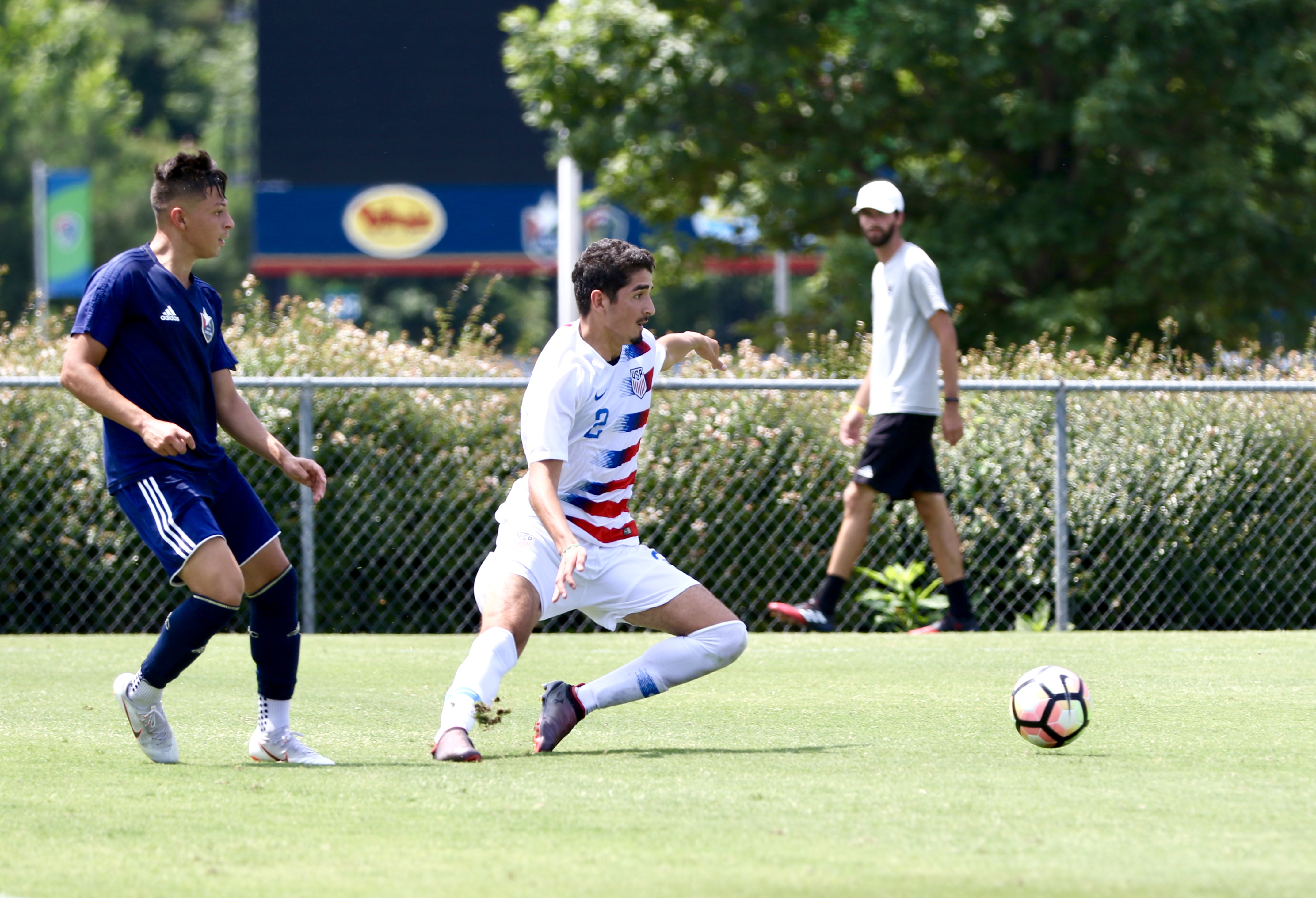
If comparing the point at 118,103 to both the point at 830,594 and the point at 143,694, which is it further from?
the point at 143,694

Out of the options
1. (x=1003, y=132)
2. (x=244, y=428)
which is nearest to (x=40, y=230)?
(x=1003, y=132)

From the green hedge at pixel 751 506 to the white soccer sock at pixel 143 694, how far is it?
15.3ft

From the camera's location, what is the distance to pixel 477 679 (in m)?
5.36

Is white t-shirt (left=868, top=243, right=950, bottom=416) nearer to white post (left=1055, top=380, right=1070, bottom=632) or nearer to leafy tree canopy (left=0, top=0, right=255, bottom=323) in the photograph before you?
white post (left=1055, top=380, right=1070, bottom=632)

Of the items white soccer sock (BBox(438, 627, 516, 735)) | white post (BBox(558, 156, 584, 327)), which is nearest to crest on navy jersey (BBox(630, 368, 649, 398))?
white soccer sock (BBox(438, 627, 516, 735))

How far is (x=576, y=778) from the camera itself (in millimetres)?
5102

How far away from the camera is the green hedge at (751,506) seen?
9.98m

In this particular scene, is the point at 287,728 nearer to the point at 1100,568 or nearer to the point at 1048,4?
the point at 1100,568

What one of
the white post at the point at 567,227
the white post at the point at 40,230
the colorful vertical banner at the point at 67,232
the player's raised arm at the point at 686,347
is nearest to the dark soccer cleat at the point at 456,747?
the player's raised arm at the point at 686,347

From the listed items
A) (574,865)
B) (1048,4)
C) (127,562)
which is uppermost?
(1048,4)

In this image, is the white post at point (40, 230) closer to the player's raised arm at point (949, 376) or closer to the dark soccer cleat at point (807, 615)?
the dark soccer cleat at point (807, 615)

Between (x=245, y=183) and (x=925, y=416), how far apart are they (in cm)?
7583

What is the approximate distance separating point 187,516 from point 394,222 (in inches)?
1415

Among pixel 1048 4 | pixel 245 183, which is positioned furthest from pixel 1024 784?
pixel 245 183
